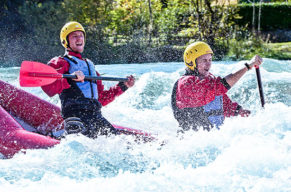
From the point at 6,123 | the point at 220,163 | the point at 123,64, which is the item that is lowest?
the point at 123,64

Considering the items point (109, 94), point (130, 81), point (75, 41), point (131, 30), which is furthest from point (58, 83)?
point (131, 30)

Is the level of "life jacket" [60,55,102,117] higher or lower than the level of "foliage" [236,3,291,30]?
higher

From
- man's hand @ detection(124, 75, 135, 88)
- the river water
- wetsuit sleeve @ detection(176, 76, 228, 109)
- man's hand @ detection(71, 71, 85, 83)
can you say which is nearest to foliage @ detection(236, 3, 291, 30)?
the river water

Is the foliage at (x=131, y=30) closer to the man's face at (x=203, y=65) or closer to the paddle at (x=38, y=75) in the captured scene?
the man's face at (x=203, y=65)

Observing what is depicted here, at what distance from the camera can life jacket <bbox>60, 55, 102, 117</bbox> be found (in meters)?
3.67

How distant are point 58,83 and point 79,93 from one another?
0.22 meters

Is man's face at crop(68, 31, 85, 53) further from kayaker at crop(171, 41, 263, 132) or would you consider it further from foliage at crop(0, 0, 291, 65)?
foliage at crop(0, 0, 291, 65)

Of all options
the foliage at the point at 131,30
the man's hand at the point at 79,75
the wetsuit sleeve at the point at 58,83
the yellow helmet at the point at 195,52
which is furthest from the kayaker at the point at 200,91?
the foliage at the point at 131,30

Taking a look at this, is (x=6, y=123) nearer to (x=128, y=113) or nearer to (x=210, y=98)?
(x=210, y=98)

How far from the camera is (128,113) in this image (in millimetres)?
6328

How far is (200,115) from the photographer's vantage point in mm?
3590

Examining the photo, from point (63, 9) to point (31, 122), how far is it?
10092 millimetres

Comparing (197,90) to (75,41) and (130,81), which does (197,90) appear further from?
(75,41)

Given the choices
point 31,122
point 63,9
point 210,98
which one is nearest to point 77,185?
point 210,98
